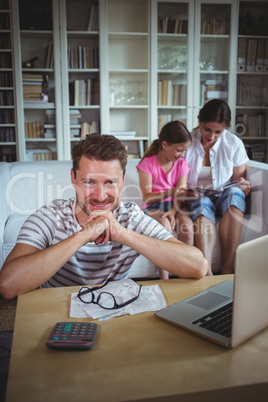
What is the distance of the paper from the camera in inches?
36.7

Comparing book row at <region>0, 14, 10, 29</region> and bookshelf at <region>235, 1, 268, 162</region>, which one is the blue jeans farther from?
book row at <region>0, 14, 10, 29</region>

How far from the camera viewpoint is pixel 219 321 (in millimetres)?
878

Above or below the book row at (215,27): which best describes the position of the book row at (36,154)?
below

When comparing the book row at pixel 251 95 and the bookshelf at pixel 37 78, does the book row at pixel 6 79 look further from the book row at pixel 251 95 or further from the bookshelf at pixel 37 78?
the book row at pixel 251 95

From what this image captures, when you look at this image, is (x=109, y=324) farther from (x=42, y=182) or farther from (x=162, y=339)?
(x=42, y=182)

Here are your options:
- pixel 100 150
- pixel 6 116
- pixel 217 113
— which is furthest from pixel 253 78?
pixel 100 150

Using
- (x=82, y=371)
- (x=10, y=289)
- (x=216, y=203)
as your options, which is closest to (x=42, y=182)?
(x=216, y=203)

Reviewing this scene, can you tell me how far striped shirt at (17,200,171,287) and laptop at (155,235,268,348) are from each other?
0.36 meters

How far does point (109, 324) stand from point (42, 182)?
1.81 m

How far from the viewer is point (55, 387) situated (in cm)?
66

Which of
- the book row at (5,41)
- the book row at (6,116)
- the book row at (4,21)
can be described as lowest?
the book row at (6,116)

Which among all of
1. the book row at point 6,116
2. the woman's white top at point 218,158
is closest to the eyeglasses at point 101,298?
the woman's white top at point 218,158

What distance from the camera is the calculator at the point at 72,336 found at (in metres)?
0.77

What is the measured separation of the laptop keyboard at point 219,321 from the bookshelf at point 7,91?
341 cm
